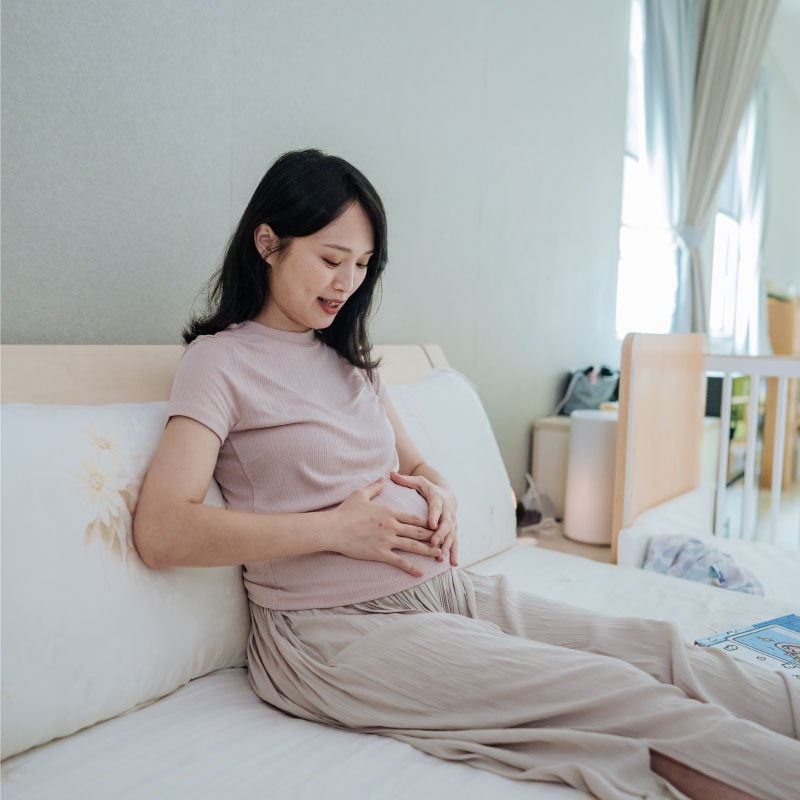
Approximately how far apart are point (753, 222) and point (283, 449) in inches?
222

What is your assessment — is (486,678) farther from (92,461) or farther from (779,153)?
(779,153)

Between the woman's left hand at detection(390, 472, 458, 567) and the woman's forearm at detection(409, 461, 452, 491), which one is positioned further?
the woman's forearm at detection(409, 461, 452, 491)

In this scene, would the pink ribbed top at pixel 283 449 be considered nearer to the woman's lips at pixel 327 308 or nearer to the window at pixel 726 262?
the woman's lips at pixel 327 308

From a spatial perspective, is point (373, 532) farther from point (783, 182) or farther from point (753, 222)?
point (783, 182)

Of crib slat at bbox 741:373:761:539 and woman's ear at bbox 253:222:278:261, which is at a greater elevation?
woman's ear at bbox 253:222:278:261

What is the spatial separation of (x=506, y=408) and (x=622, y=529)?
2.41ft

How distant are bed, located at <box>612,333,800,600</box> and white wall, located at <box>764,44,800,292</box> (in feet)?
13.8

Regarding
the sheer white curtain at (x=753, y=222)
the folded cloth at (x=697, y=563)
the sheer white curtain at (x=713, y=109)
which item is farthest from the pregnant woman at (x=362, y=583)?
the sheer white curtain at (x=753, y=222)

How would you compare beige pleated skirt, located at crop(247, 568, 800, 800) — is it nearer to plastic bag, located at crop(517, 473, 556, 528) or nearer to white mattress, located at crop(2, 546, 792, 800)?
white mattress, located at crop(2, 546, 792, 800)

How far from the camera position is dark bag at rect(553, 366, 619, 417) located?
274 cm

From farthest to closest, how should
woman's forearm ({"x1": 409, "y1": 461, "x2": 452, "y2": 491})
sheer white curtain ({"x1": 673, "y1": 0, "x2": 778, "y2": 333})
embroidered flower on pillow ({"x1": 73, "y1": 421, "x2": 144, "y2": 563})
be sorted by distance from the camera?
sheer white curtain ({"x1": 673, "y1": 0, "x2": 778, "y2": 333})
woman's forearm ({"x1": 409, "y1": 461, "x2": 452, "y2": 491})
embroidered flower on pillow ({"x1": 73, "y1": 421, "x2": 144, "y2": 563})

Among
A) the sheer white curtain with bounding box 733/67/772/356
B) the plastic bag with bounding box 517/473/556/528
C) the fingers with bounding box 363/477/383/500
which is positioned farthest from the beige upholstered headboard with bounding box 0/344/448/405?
the sheer white curtain with bounding box 733/67/772/356

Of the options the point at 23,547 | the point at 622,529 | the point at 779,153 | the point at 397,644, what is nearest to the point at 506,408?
the point at 622,529

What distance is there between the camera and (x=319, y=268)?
1.04 m
